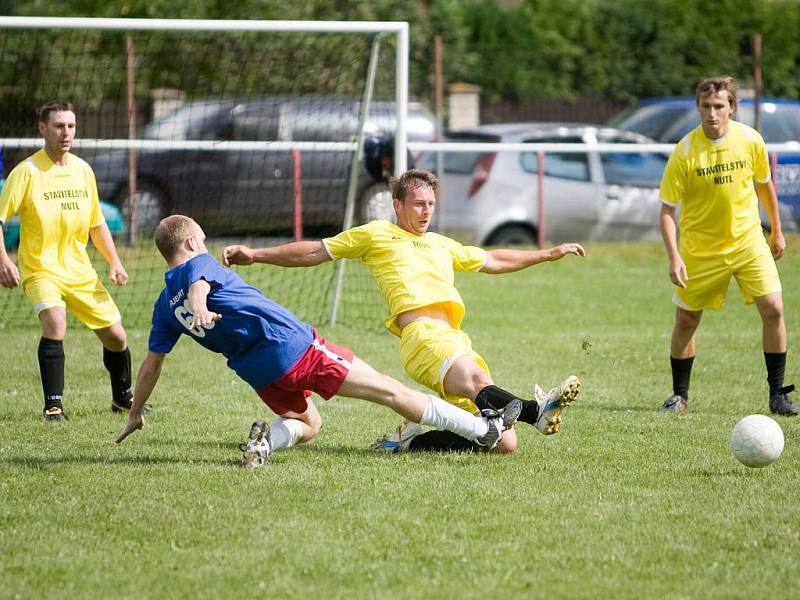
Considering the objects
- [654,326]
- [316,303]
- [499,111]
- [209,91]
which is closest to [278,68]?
[209,91]

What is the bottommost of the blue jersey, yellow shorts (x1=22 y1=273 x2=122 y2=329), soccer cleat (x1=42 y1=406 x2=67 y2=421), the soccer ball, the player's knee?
soccer cleat (x1=42 y1=406 x2=67 y2=421)

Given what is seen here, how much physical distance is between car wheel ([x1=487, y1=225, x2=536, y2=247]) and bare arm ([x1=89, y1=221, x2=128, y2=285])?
8339mm

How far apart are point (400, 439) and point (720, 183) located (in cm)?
280

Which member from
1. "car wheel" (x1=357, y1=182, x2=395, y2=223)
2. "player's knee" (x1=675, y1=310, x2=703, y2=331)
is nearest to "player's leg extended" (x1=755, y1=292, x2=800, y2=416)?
"player's knee" (x1=675, y1=310, x2=703, y2=331)

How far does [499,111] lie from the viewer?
23125 millimetres

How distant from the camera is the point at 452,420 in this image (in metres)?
5.92

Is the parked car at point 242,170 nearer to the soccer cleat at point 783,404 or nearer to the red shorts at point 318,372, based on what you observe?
the soccer cleat at point 783,404

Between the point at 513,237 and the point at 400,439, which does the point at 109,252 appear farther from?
the point at 513,237

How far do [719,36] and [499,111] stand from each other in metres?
6.92

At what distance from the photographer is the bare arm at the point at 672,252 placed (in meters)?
7.30

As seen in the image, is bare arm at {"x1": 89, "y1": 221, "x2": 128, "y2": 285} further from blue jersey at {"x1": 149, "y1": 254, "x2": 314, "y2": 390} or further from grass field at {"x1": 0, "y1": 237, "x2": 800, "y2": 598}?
blue jersey at {"x1": 149, "y1": 254, "x2": 314, "y2": 390}

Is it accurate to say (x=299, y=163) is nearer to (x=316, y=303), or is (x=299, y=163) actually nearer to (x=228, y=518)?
(x=316, y=303)

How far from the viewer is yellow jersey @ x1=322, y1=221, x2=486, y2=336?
251 inches

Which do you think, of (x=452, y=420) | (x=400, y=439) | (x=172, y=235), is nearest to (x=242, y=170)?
(x=400, y=439)
